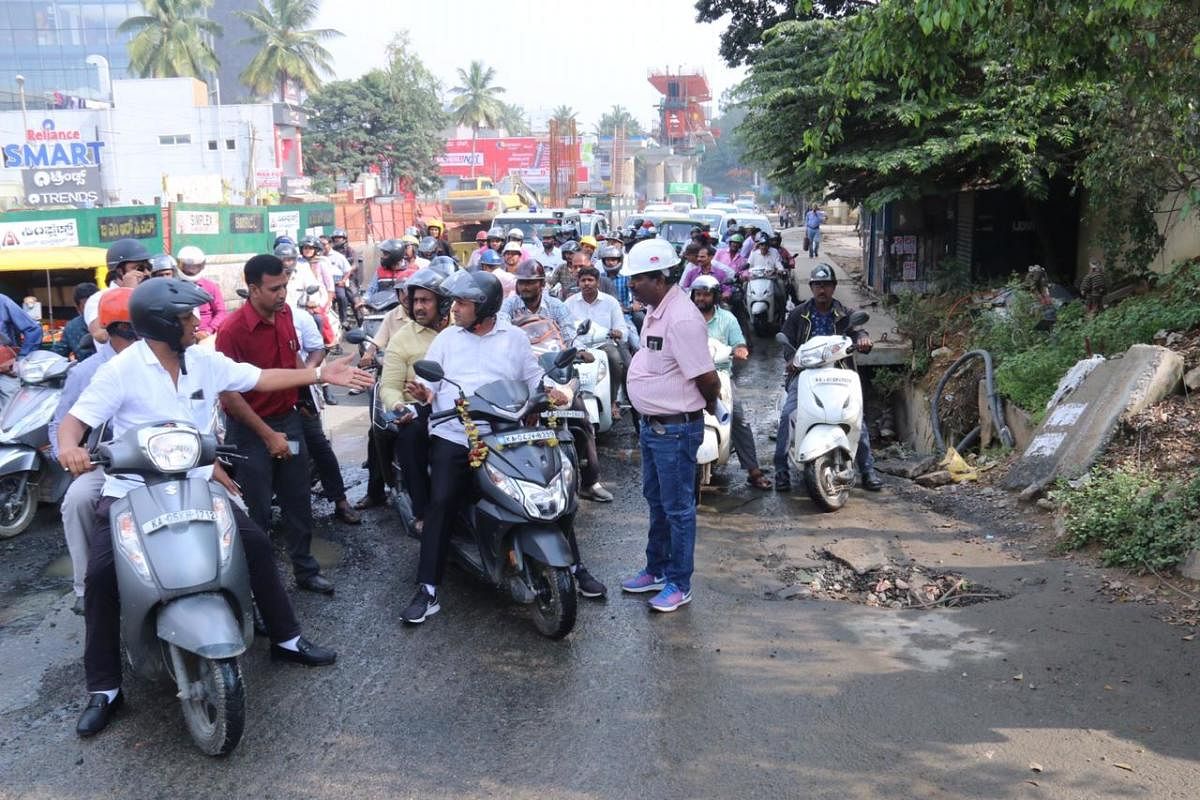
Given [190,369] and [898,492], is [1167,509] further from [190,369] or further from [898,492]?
[190,369]

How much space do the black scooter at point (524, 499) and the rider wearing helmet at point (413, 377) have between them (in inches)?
23.4

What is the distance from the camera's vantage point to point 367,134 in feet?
189

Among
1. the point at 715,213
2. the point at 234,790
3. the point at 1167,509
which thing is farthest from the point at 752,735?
the point at 715,213

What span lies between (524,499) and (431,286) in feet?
6.39

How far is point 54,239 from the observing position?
18.9 metres

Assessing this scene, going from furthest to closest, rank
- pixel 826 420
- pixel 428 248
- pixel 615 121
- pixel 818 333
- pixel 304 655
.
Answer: pixel 615 121
pixel 428 248
pixel 818 333
pixel 826 420
pixel 304 655

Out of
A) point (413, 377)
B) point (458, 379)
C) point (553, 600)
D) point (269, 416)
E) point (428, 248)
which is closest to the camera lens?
point (553, 600)

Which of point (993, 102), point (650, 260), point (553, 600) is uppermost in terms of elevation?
point (993, 102)

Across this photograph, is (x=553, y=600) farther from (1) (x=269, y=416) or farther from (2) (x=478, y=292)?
(1) (x=269, y=416)

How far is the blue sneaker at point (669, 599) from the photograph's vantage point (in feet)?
17.7

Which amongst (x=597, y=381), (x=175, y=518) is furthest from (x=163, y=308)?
(x=597, y=381)

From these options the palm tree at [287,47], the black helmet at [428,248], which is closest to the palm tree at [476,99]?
the palm tree at [287,47]

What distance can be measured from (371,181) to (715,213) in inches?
1153

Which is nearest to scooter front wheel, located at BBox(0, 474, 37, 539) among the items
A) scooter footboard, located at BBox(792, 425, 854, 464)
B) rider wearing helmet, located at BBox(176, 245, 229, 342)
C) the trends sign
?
rider wearing helmet, located at BBox(176, 245, 229, 342)
